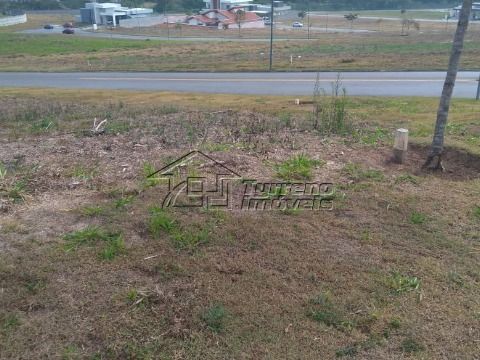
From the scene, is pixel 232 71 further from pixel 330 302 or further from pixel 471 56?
pixel 330 302

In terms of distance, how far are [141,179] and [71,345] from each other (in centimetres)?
325

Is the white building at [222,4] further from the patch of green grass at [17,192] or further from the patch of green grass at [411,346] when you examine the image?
the patch of green grass at [411,346]

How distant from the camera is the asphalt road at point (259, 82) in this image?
58.0ft

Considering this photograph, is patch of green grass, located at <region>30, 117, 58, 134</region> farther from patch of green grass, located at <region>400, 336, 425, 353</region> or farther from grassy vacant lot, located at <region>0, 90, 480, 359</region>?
patch of green grass, located at <region>400, 336, 425, 353</region>

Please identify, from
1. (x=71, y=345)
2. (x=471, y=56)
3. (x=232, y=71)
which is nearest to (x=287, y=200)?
(x=71, y=345)

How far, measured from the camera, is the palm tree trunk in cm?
650

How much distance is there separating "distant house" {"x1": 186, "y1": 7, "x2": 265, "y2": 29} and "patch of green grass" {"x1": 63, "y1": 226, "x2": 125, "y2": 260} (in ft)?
240

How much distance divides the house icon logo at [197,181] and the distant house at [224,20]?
2800 inches

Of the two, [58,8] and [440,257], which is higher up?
[58,8]

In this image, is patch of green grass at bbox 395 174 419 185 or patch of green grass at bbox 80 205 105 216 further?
patch of green grass at bbox 395 174 419 185

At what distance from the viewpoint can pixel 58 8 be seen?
365 feet

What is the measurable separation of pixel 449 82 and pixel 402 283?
3848 millimetres

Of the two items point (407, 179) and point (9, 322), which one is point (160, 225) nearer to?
point (9, 322)

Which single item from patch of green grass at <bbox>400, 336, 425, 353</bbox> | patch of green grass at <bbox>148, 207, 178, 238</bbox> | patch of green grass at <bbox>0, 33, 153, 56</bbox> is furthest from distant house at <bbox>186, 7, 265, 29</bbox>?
patch of green grass at <bbox>400, 336, 425, 353</bbox>
